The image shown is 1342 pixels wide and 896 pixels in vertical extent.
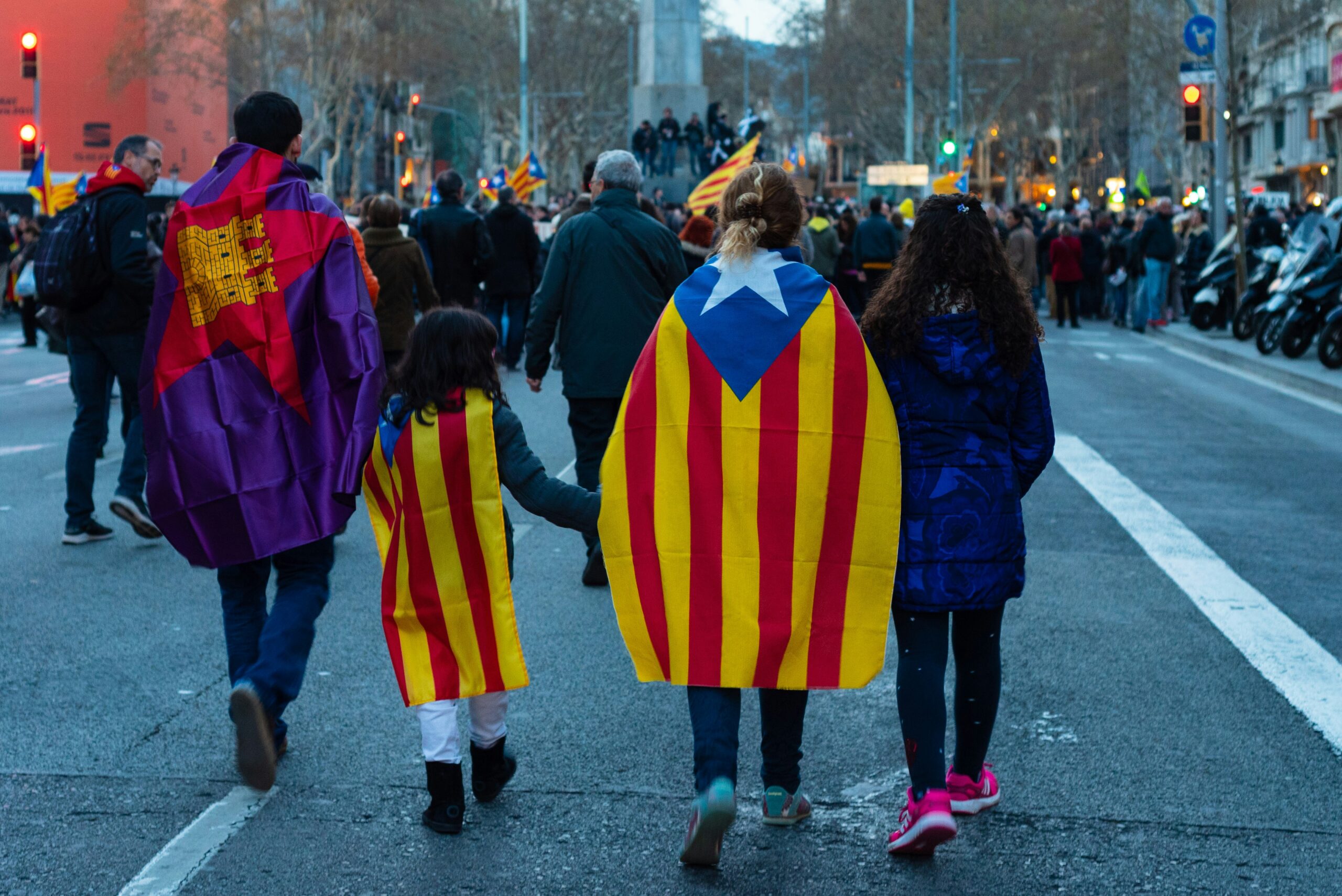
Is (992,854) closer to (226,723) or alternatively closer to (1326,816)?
(1326,816)

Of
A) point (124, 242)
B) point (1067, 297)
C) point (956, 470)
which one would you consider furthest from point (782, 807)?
point (1067, 297)

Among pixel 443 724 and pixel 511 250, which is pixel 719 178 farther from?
pixel 443 724

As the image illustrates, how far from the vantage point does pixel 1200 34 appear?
79.4 feet

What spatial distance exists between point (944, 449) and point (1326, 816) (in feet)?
4.58

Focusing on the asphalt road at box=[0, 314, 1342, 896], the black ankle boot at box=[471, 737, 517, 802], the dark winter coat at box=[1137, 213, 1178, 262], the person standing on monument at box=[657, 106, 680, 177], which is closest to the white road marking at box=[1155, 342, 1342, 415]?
the dark winter coat at box=[1137, 213, 1178, 262]

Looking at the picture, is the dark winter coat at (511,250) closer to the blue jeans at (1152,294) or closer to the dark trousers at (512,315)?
the dark trousers at (512,315)

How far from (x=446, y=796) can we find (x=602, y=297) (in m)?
3.23

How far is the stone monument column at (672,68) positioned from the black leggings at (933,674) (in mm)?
36796

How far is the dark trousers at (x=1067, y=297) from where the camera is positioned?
26344 millimetres

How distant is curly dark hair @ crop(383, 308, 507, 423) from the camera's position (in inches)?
160

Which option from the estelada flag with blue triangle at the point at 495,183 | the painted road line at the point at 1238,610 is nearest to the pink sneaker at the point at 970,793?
the painted road line at the point at 1238,610

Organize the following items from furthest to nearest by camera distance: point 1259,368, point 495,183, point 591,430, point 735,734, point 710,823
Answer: point 495,183 → point 1259,368 → point 591,430 → point 735,734 → point 710,823

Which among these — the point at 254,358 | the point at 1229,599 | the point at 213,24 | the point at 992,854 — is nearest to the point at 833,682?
the point at 992,854

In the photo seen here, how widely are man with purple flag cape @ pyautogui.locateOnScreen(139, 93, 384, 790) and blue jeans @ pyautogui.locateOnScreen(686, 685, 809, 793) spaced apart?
1.12m
